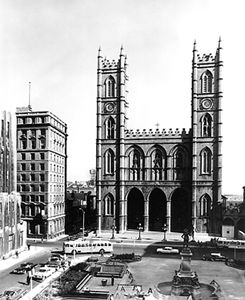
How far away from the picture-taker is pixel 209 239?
69.8m

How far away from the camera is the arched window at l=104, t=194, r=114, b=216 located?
77.4m

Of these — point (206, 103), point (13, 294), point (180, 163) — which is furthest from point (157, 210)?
point (13, 294)

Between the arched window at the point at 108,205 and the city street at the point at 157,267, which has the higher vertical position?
the arched window at the point at 108,205

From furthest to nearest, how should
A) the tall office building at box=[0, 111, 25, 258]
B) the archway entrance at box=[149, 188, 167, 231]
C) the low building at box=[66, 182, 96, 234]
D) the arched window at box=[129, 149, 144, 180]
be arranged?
the low building at box=[66, 182, 96, 234]
the archway entrance at box=[149, 188, 167, 231]
the arched window at box=[129, 149, 144, 180]
the tall office building at box=[0, 111, 25, 258]

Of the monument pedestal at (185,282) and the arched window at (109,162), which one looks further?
the arched window at (109,162)

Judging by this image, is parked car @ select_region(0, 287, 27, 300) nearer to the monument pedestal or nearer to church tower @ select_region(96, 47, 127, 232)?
the monument pedestal

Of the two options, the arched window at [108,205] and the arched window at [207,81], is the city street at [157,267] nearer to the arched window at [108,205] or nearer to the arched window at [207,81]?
the arched window at [108,205]

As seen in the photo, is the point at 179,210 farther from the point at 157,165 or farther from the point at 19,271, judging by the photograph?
the point at 19,271

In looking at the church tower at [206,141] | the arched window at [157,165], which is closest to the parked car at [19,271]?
the arched window at [157,165]

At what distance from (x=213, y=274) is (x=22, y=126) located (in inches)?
1897

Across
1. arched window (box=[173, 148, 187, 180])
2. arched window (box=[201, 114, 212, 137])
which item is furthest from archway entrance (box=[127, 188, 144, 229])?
arched window (box=[201, 114, 212, 137])

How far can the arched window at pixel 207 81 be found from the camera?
75.2 m

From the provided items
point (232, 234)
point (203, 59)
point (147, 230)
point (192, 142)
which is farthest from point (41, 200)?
point (203, 59)

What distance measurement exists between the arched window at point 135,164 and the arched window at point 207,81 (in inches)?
749
